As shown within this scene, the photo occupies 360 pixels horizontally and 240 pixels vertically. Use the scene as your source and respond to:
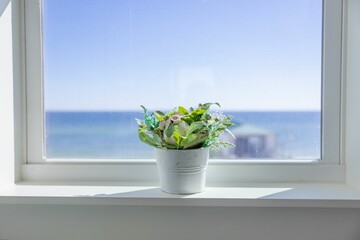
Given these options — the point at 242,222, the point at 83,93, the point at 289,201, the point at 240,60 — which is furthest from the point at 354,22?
the point at 83,93

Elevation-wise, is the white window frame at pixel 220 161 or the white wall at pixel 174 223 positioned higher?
the white window frame at pixel 220 161

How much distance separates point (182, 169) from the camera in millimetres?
958

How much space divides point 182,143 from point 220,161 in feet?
0.77

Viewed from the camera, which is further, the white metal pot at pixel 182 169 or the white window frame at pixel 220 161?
the white window frame at pixel 220 161

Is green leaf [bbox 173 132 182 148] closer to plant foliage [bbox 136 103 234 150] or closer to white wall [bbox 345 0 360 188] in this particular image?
plant foliage [bbox 136 103 234 150]

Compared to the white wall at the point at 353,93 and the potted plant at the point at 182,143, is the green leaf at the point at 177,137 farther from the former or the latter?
the white wall at the point at 353,93

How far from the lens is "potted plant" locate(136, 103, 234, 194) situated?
3.12 feet

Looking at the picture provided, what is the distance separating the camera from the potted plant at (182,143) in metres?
0.95

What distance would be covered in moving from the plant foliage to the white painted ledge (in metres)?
0.15

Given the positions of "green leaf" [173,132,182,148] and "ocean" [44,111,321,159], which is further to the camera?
"ocean" [44,111,321,159]

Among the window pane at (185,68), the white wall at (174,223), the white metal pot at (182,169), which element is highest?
the window pane at (185,68)

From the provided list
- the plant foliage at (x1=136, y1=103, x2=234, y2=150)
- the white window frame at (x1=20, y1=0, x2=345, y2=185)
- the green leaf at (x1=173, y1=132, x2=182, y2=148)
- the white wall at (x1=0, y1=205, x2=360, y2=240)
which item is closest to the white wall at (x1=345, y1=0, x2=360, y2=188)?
the white window frame at (x1=20, y1=0, x2=345, y2=185)

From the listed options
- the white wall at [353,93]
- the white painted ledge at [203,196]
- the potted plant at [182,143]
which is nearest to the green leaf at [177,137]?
the potted plant at [182,143]

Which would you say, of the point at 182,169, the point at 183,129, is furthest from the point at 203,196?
the point at 183,129
